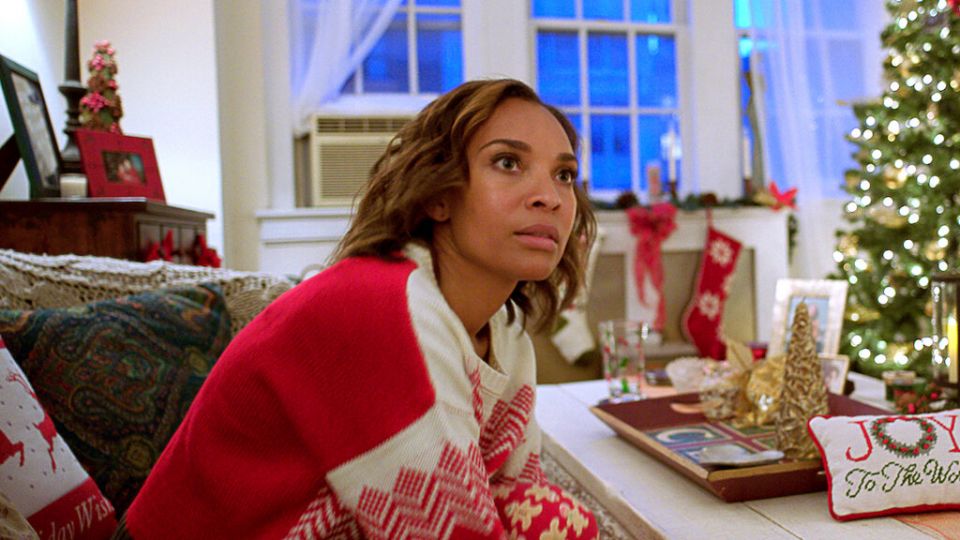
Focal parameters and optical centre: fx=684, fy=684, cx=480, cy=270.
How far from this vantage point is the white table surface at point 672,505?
0.79m

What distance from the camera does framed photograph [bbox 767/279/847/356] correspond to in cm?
153

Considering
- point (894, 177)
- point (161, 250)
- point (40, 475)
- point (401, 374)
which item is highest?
point (894, 177)

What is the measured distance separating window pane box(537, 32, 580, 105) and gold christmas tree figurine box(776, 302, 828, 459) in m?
2.66

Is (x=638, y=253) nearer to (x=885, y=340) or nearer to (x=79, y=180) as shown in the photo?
(x=885, y=340)

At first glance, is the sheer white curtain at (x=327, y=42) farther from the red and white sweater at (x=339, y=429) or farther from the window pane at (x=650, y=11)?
the red and white sweater at (x=339, y=429)

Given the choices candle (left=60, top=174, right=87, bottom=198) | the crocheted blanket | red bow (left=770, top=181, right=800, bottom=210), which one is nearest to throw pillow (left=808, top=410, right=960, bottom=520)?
the crocheted blanket

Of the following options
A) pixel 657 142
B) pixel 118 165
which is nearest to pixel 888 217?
pixel 657 142

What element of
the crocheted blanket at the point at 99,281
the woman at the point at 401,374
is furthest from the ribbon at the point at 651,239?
the woman at the point at 401,374

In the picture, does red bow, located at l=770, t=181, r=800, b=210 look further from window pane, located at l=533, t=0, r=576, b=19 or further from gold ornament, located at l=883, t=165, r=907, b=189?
window pane, located at l=533, t=0, r=576, b=19

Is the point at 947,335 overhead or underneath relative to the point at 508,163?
underneath

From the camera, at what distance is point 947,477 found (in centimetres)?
81

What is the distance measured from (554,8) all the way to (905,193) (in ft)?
6.06

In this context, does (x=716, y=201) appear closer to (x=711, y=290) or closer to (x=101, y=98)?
(x=711, y=290)

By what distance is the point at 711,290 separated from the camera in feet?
10.9
